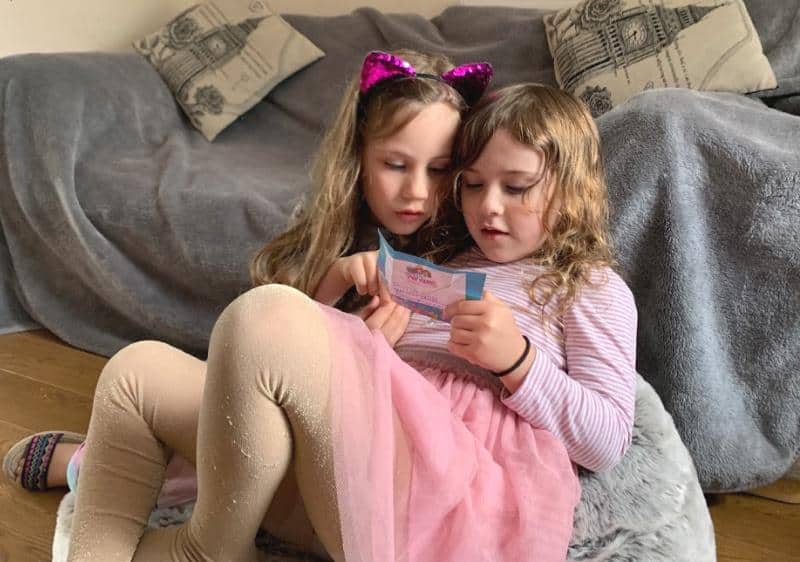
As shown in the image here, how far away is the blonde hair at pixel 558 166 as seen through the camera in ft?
3.13

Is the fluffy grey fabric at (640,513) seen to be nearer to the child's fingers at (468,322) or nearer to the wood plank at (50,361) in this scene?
the child's fingers at (468,322)

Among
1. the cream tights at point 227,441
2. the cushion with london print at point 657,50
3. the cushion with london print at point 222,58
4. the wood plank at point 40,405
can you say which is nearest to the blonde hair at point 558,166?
the cream tights at point 227,441

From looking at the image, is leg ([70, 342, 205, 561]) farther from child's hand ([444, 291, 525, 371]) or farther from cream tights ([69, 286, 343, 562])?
child's hand ([444, 291, 525, 371])

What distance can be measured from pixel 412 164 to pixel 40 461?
0.81m

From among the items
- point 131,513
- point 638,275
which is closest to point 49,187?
point 131,513

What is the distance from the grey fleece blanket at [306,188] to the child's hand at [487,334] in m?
0.42

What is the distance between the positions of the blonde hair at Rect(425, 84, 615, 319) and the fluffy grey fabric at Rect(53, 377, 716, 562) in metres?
0.22

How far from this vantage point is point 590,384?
0.89 m

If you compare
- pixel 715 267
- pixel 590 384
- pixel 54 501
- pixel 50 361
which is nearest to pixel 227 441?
pixel 590 384

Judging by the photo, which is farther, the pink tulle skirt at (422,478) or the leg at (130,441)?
the leg at (130,441)

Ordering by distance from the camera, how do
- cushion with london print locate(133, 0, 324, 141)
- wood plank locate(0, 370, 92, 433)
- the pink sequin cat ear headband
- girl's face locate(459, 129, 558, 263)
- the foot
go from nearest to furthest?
1. girl's face locate(459, 129, 558, 263)
2. the pink sequin cat ear headband
3. the foot
4. wood plank locate(0, 370, 92, 433)
5. cushion with london print locate(133, 0, 324, 141)

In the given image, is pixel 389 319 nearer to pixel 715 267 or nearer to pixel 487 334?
pixel 487 334

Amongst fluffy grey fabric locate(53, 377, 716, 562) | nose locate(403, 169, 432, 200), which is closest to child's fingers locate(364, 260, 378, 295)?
nose locate(403, 169, 432, 200)

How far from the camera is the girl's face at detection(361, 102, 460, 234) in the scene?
A: 1.02 meters
